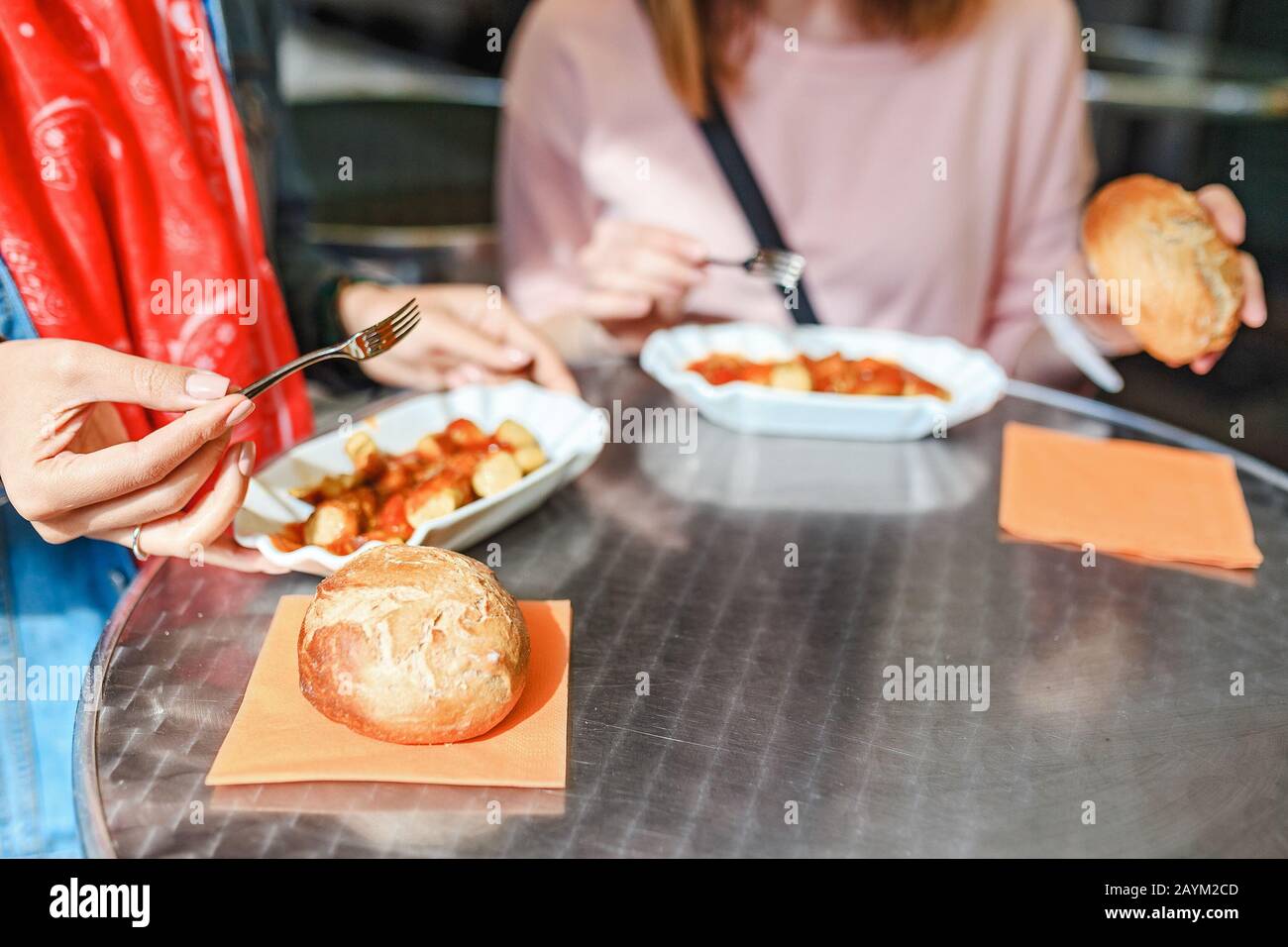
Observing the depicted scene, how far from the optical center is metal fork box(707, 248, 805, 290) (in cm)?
184

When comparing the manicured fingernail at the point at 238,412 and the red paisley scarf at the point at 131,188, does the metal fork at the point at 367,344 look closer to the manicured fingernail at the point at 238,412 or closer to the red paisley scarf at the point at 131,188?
the manicured fingernail at the point at 238,412

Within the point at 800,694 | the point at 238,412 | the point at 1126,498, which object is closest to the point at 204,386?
the point at 238,412

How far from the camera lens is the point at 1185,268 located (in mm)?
1575

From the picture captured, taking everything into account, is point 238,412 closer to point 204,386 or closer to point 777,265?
point 204,386

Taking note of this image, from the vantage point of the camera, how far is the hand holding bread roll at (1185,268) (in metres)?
1.58

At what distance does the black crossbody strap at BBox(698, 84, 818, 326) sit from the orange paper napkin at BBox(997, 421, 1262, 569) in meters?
0.55

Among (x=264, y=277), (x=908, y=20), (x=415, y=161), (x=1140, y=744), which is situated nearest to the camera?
(x=1140, y=744)

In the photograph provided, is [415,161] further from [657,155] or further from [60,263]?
[60,263]

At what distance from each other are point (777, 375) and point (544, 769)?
0.89 m

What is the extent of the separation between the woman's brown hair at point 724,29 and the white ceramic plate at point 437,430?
86 cm

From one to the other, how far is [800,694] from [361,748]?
0.45 meters

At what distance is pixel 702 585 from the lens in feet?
4.28

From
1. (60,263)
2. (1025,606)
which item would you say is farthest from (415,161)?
(1025,606)

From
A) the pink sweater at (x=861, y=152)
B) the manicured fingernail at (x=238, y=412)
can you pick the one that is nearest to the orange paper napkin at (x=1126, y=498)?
the pink sweater at (x=861, y=152)
